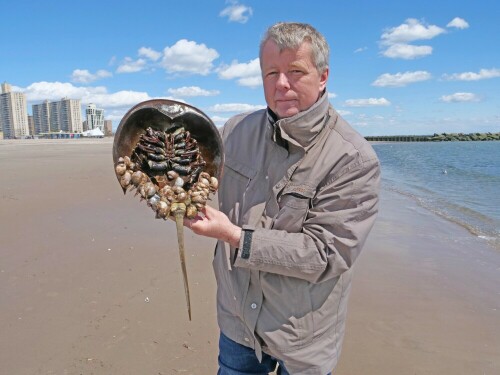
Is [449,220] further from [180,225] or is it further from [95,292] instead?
[180,225]

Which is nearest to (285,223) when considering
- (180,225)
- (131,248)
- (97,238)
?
(180,225)

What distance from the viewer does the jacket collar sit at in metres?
1.58

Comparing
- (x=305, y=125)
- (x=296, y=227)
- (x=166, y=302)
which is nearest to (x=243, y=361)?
(x=296, y=227)

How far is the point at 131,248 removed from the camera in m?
5.26

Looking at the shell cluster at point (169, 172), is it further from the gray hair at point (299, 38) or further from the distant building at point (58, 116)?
the distant building at point (58, 116)

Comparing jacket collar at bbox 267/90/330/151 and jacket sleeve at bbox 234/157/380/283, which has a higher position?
jacket collar at bbox 267/90/330/151

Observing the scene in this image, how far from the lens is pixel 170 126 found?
63.9 inches

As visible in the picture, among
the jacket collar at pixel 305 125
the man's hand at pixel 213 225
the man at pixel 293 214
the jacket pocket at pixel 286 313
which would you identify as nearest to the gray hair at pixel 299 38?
the man at pixel 293 214

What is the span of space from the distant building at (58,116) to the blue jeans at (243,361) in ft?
344

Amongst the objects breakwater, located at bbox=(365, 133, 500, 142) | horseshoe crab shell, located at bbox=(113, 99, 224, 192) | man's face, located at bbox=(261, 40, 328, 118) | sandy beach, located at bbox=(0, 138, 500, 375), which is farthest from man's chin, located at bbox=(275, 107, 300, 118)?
breakwater, located at bbox=(365, 133, 500, 142)

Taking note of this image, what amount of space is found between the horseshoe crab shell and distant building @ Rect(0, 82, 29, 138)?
103m

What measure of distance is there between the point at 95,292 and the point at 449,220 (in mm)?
6872

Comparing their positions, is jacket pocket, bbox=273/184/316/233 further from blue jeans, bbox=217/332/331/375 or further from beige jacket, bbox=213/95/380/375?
blue jeans, bbox=217/332/331/375

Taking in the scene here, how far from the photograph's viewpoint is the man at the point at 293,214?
5.10 ft
